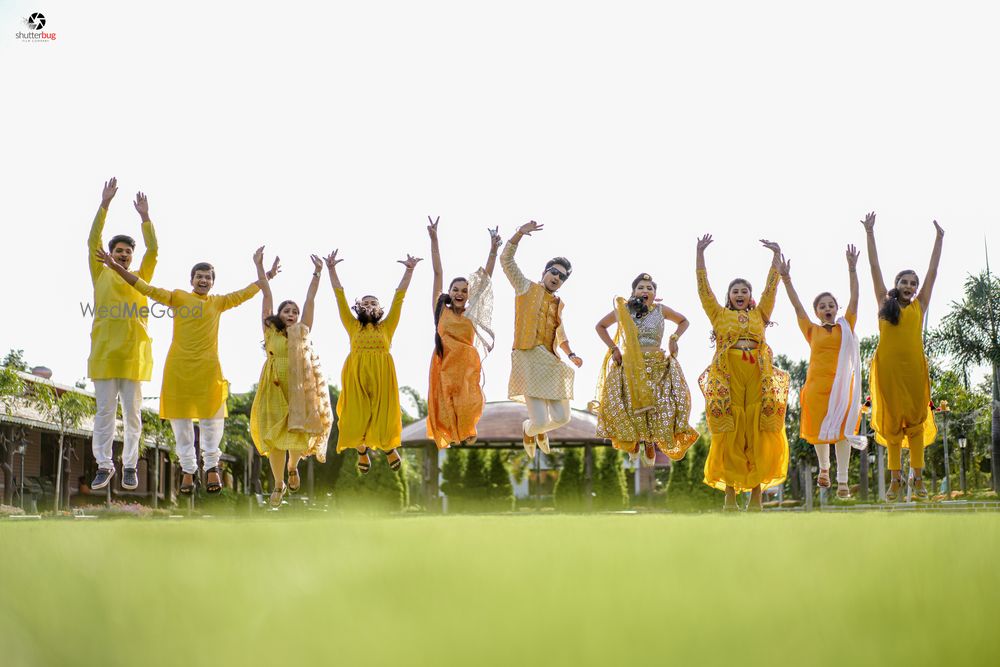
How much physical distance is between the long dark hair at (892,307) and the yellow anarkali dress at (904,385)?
0.06 m

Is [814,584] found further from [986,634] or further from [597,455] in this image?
[597,455]

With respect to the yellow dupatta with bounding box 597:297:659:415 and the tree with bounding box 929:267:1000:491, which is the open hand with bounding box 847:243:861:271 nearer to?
the yellow dupatta with bounding box 597:297:659:415

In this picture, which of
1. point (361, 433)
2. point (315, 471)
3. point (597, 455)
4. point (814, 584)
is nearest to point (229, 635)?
point (814, 584)

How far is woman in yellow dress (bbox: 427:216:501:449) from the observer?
12.0 metres

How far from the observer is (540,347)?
1177 centimetres

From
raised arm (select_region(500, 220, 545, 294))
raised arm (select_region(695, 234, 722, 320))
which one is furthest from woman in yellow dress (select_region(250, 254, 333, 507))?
raised arm (select_region(695, 234, 722, 320))

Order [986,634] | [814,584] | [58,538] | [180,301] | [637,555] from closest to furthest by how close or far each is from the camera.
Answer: [986,634] < [814,584] < [637,555] < [58,538] < [180,301]

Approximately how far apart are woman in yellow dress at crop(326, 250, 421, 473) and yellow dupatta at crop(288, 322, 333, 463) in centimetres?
25

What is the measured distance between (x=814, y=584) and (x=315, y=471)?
1632 inches

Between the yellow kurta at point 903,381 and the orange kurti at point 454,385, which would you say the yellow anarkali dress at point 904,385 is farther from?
the orange kurti at point 454,385

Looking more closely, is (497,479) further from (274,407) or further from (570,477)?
(274,407)

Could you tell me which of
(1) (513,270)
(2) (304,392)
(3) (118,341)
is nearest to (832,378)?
(1) (513,270)

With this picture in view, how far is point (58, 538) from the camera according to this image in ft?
13.1

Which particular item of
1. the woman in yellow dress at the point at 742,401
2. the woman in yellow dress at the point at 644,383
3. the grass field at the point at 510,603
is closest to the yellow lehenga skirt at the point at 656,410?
the woman in yellow dress at the point at 644,383
